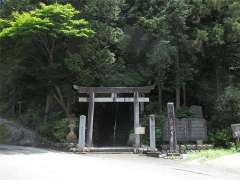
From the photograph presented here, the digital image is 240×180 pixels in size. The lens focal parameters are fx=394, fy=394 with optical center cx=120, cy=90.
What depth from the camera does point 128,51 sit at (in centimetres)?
2306

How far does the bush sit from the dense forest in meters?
0.12

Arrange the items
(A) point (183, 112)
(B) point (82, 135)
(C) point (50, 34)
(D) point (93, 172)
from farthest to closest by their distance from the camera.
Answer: (A) point (183, 112), (C) point (50, 34), (B) point (82, 135), (D) point (93, 172)

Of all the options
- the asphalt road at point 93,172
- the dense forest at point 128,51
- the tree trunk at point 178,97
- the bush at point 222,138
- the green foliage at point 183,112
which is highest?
the dense forest at point 128,51

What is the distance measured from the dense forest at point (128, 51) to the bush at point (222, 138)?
118 mm

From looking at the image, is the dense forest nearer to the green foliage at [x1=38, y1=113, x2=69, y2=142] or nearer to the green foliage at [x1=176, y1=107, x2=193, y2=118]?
the green foliage at [x1=38, y1=113, x2=69, y2=142]

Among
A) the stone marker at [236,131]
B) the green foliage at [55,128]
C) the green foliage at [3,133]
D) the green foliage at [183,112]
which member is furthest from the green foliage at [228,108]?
the green foliage at [3,133]

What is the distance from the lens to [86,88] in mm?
21078

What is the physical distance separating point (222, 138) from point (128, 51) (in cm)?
736

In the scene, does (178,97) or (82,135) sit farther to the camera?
(178,97)

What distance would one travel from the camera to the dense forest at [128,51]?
69.6ft

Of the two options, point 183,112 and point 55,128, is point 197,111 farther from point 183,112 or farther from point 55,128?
point 55,128

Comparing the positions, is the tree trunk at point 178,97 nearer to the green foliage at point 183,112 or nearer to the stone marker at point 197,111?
the green foliage at point 183,112

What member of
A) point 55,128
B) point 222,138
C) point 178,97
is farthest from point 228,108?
point 55,128

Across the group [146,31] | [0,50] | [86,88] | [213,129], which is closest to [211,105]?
[213,129]
